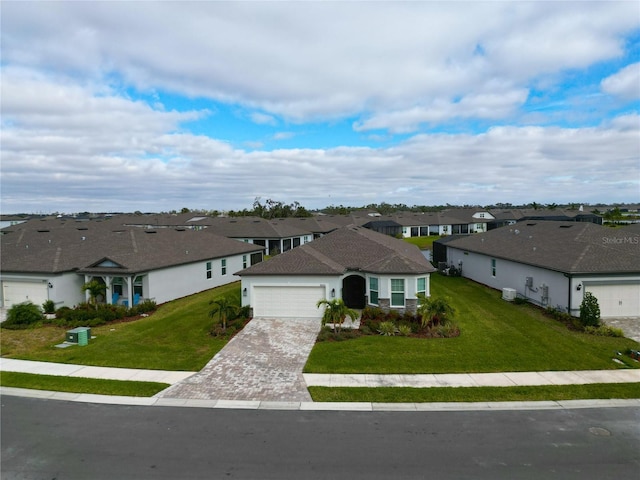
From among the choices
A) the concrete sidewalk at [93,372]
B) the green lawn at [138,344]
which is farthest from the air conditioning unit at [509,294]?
the concrete sidewalk at [93,372]

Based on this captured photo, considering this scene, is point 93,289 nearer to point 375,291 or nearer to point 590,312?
point 375,291

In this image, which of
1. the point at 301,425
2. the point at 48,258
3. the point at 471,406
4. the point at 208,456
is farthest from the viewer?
the point at 48,258

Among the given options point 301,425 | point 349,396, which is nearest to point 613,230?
point 349,396

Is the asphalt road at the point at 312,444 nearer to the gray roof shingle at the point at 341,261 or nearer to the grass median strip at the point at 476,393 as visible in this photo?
the grass median strip at the point at 476,393

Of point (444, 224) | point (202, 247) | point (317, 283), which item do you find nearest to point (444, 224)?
point (444, 224)

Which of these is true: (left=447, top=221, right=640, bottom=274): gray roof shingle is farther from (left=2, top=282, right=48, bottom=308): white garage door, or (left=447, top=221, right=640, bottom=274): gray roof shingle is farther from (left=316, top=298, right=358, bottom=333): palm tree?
(left=2, top=282, right=48, bottom=308): white garage door

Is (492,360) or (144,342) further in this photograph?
(144,342)

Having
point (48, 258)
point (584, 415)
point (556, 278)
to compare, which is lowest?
point (584, 415)

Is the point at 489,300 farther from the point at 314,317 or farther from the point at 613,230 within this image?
the point at 314,317
